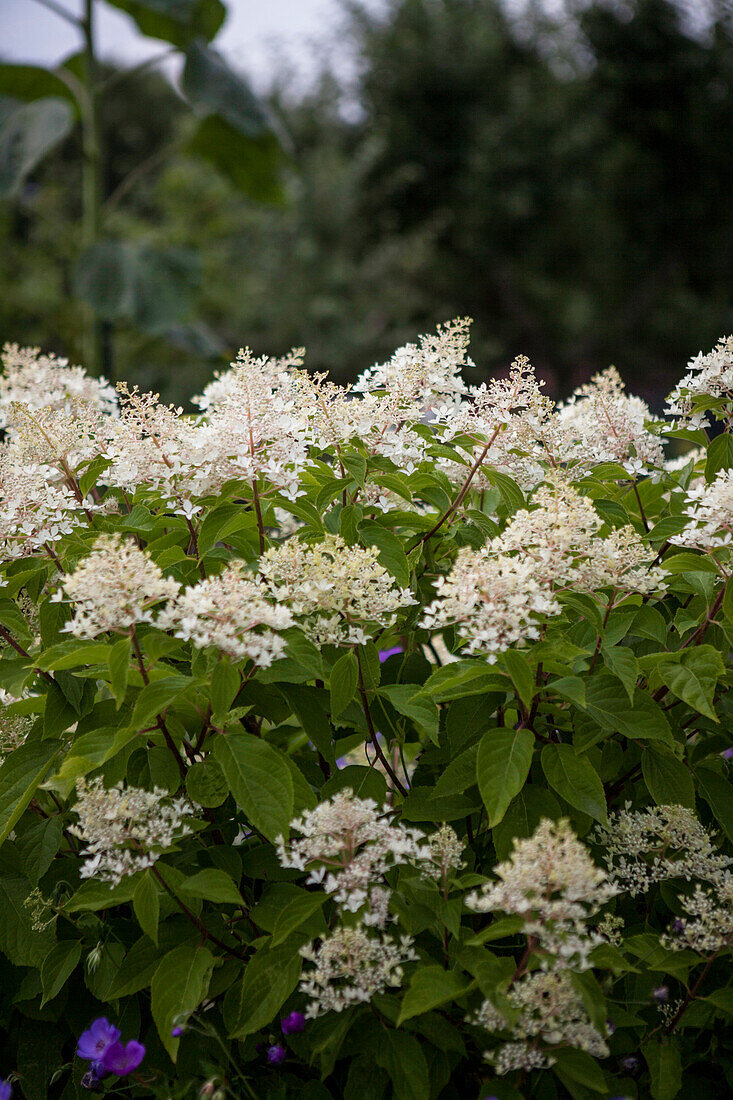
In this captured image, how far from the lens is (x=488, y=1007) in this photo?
1.06 meters

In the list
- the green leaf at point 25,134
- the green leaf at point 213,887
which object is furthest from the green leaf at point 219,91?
the green leaf at point 213,887

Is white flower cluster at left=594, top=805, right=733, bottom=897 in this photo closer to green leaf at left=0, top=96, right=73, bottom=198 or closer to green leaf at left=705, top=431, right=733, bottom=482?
green leaf at left=705, top=431, right=733, bottom=482

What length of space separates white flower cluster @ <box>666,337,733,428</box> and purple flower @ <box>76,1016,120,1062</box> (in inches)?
55.0

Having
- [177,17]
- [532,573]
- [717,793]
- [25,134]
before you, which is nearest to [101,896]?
[532,573]

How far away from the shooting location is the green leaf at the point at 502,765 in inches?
44.1

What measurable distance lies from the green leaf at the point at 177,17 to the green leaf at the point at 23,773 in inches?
190

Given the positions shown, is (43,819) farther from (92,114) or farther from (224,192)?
(224,192)

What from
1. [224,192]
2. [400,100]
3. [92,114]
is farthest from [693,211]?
[92,114]

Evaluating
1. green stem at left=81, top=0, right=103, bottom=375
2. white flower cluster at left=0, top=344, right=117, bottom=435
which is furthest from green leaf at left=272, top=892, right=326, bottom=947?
green stem at left=81, top=0, right=103, bottom=375

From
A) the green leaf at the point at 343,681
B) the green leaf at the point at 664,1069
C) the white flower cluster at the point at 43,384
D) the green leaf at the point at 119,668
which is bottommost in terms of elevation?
the green leaf at the point at 664,1069

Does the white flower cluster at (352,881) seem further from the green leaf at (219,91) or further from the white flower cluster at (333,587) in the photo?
the green leaf at (219,91)

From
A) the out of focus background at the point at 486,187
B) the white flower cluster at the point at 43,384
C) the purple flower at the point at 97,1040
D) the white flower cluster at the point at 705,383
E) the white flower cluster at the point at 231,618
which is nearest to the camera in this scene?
the white flower cluster at the point at 231,618

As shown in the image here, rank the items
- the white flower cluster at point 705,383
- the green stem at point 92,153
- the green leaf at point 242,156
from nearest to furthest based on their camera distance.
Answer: the white flower cluster at point 705,383
the green stem at point 92,153
the green leaf at point 242,156

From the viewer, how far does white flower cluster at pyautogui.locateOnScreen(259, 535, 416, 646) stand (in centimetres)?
119
